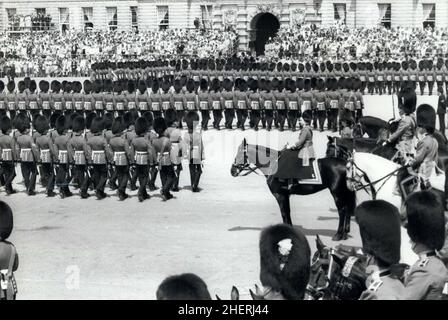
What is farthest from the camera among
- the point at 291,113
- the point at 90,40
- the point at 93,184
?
the point at 90,40

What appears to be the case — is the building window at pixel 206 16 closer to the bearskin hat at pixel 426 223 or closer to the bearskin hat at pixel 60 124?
the bearskin hat at pixel 60 124

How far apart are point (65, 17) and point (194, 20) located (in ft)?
29.8

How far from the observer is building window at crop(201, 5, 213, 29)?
48.2 m

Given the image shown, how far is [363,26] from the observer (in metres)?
44.0

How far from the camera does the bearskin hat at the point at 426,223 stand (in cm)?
572

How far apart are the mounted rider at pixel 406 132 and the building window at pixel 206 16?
36.7 metres

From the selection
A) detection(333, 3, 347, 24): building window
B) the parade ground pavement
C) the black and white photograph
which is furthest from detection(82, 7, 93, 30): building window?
the parade ground pavement

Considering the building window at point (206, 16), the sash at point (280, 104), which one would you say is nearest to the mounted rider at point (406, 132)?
the sash at point (280, 104)

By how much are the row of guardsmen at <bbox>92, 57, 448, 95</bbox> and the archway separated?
1112cm

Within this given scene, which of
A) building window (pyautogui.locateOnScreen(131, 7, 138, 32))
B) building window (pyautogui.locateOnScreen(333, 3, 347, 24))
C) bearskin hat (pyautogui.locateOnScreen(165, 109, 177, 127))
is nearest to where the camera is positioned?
bearskin hat (pyautogui.locateOnScreen(165, 109, 177, 127))

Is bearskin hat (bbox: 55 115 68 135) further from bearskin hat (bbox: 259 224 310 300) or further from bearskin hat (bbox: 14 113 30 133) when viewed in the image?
bearskin hat (bbox: 259 224 310 300)

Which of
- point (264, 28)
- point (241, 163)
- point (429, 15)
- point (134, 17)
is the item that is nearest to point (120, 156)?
point (241, 163)

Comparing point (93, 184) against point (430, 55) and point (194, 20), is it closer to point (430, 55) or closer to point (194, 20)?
point (430, 55)

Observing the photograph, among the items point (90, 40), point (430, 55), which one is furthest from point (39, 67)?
point (430, 55)
